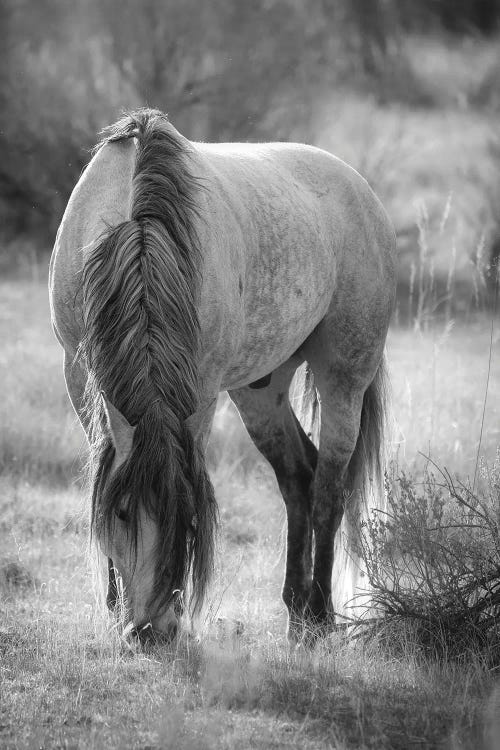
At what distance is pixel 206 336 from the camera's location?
3.18 meters

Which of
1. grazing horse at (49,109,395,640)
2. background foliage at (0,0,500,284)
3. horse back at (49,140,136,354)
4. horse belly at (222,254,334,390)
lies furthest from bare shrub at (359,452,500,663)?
background foliage at (0,0,500,284)

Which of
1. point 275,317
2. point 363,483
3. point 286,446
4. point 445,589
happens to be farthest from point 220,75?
point 445,589

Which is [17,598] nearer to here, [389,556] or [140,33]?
[389,556]

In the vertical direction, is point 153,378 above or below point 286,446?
above

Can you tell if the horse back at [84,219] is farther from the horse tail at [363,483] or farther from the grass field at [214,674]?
the horse tail at [363,483]

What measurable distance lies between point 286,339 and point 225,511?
216 cm

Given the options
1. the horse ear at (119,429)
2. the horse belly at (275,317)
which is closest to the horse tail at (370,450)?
the horse belly at (275,317)

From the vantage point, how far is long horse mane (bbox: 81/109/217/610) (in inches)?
108

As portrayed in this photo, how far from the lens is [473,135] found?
50.2ft

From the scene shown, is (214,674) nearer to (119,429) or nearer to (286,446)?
(119,429)

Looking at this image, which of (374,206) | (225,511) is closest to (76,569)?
(225,511)

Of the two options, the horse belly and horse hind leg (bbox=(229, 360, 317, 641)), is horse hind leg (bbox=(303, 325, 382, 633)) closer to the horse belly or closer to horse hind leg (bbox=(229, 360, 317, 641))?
horse hind leg (bbox=(229, 360, 317, 641))

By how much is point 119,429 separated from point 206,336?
22.9 inches

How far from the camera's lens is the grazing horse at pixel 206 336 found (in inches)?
110
